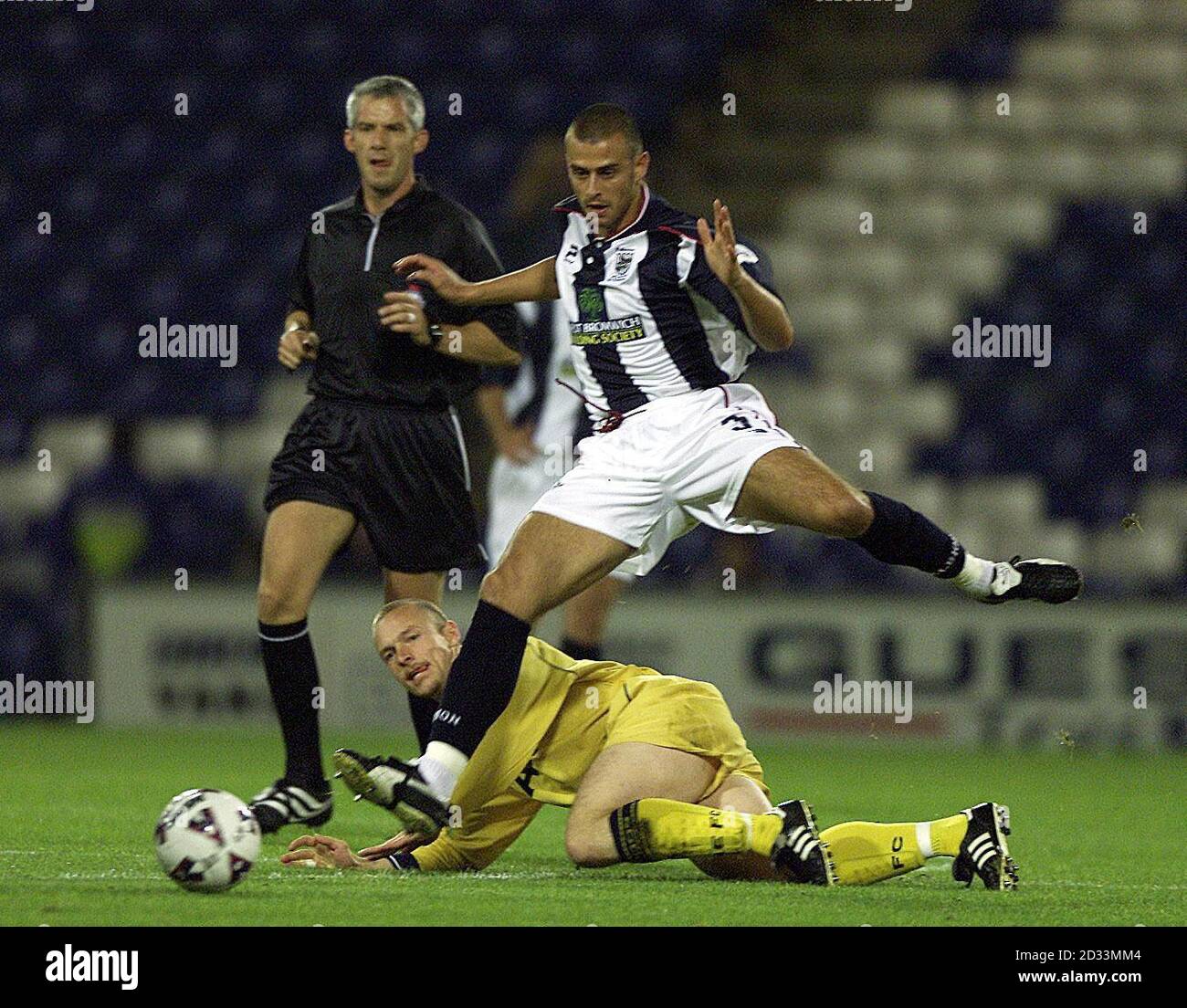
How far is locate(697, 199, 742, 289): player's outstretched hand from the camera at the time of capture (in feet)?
16.8

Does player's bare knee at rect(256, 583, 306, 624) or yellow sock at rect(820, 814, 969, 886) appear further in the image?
player's bare knee at rect(256, 583, 306, 624)

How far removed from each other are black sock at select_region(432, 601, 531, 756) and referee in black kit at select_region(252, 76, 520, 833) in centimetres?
89

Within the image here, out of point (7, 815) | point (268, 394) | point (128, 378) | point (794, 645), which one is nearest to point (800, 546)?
point (794, 645)

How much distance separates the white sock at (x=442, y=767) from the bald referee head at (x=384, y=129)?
2.00 m

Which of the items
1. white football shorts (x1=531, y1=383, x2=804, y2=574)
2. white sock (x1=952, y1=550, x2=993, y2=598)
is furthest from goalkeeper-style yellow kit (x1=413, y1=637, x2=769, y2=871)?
white sock (x1=952, y1=550, x2=993, y2=598)

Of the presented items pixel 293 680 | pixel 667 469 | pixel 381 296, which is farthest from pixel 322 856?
pixel 381 296

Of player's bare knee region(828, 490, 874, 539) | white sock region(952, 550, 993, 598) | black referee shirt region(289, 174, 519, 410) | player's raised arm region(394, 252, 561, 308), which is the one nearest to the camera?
player's bare knee region(828, 490, 874, 539)

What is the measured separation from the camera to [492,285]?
5.84 meters

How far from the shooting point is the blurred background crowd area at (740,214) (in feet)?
40.7

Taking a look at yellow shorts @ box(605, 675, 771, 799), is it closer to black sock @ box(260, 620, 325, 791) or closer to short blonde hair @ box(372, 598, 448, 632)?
short blonde hair @ box(372, 598, 448, 632)

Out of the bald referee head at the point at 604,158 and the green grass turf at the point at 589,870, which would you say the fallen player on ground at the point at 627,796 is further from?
the bald referee head at the point at 604,158

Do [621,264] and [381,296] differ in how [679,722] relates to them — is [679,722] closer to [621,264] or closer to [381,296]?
[621,264]

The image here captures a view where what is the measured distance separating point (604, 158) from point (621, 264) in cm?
30

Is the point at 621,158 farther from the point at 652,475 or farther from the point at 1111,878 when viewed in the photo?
the point at 1111,878
